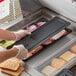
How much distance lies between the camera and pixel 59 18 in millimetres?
1662

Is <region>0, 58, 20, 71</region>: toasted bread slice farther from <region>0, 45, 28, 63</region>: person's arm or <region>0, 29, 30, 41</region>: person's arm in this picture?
<region>0, 29, 30, 41</region>: person's arm

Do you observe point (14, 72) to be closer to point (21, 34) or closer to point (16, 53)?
point (16, 53)

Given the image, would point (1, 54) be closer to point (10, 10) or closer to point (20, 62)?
point (20, 62)

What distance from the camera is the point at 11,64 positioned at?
143 cm

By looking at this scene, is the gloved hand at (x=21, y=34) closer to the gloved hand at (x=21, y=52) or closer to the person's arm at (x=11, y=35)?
the person's arm at (x=11, y=35)

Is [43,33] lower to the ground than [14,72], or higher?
higher

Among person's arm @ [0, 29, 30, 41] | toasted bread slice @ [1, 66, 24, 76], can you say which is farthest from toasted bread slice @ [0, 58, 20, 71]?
person's arm @ [0, 29, 30, 41]

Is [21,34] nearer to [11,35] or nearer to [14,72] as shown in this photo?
[11,35]

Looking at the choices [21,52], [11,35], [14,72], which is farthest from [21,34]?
[14,72]

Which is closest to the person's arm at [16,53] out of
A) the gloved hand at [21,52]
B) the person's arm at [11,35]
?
the gloved hand at [21,52]

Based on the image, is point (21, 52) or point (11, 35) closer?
point (21, 52)

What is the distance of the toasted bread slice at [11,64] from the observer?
141cm

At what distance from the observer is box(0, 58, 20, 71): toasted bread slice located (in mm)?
1408

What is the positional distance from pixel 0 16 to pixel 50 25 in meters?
0.40
